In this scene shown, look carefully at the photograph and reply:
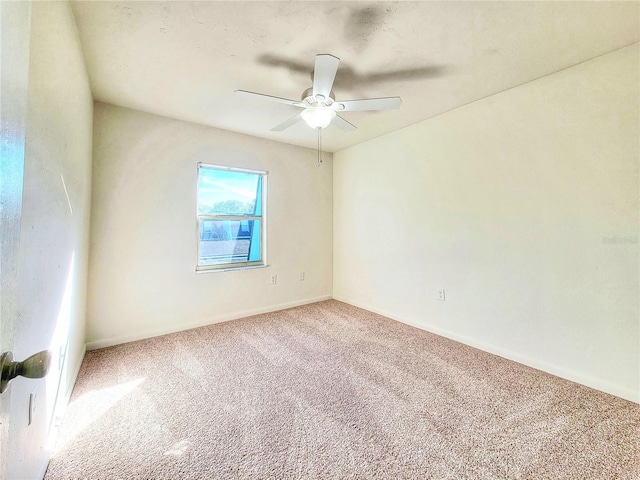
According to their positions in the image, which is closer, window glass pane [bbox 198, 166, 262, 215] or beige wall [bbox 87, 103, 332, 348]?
beige wall [bbox 87, 103, 332, 348]

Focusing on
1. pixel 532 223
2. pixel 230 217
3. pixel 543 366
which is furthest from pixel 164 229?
pixel 543 366

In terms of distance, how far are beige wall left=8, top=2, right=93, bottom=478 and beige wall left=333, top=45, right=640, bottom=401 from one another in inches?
116

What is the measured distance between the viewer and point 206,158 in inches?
124

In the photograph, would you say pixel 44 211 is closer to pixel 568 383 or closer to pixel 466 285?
pixel 466 285

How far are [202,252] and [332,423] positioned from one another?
2.37 metres

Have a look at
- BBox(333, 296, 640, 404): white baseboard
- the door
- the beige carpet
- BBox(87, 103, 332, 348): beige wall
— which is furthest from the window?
the door

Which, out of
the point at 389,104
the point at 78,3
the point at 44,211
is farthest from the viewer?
the point at 389,104

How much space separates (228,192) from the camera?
134 inches

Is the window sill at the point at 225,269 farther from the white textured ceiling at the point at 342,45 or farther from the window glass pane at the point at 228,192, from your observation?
the white textured ceiling at the point at 342,45

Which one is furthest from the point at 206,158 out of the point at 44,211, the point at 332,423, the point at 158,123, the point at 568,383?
the point at 568,383

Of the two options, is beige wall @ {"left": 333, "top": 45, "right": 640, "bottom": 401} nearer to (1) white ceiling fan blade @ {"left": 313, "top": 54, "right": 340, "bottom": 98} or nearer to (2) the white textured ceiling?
(2) the white textured ceiling

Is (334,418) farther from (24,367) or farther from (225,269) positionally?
(225,269)

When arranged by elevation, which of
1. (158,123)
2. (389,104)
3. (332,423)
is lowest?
(332,423)

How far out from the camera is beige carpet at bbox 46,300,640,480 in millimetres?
1326
